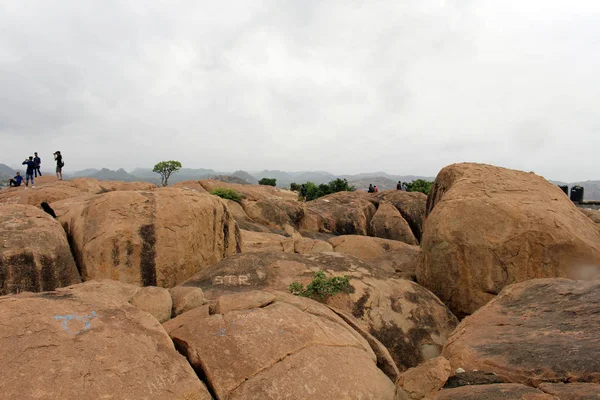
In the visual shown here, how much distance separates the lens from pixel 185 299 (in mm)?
5316

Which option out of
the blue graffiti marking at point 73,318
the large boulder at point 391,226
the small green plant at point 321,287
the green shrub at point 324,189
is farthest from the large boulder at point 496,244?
the green shrub at point 324,189

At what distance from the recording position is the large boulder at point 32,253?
6.64 metres

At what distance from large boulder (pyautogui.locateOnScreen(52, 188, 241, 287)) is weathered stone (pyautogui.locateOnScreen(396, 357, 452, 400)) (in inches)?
232

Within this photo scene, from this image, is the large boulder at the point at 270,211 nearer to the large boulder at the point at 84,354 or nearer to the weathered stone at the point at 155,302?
the weathered stone at the point at 155,302

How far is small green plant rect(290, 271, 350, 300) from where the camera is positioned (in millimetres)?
7539

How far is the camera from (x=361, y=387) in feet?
13.6

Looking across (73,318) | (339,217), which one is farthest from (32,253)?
(339,217)

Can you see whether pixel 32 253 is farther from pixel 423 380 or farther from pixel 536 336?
pixel 536 336

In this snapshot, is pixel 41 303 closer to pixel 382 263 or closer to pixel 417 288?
pixel 417 288

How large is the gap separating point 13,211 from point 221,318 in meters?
6.01

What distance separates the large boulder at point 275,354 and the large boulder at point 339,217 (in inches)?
640

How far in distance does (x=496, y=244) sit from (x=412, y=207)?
1553 centimetres

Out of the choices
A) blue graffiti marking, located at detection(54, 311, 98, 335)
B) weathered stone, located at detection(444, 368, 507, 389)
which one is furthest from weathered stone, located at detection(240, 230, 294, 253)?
weathered stone, located at detection(444, 368, 507, 389)

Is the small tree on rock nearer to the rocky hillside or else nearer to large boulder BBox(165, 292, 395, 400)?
the rocky hillside
